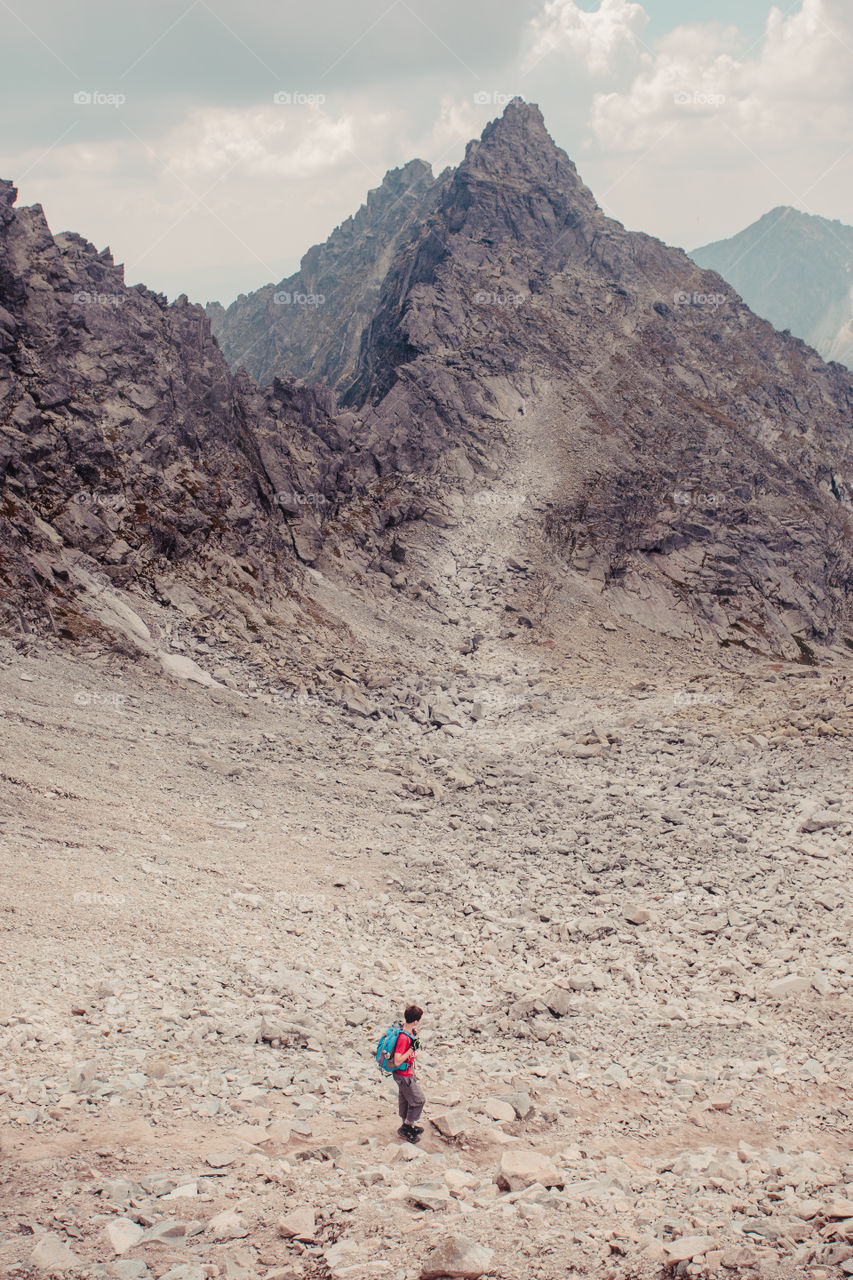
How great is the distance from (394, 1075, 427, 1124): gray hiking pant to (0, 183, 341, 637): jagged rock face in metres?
21.7

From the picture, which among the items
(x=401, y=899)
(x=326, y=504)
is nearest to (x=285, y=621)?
(x=326, y=504)

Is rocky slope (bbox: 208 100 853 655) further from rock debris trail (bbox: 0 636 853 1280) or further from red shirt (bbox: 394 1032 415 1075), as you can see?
red shirt (bbox: 394 1032 415 1075)

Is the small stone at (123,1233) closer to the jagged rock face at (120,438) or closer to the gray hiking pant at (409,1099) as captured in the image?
the gray hiking pant at (409,1099)

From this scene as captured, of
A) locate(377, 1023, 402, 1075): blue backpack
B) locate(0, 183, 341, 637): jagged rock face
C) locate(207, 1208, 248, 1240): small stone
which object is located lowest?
locate(207, 1208, 248, 1240): small stone

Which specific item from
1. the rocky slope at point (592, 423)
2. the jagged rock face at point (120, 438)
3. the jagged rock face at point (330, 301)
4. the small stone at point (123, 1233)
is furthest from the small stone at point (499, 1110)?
the jagged rock face at point (330, 301)

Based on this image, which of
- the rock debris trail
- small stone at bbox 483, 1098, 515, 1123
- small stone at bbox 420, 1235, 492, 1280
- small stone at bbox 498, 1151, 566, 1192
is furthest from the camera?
small stone at bbox 483, 1098, 515, 1123

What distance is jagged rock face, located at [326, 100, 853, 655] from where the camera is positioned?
55531 millimetres

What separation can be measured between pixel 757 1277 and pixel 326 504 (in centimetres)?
4372

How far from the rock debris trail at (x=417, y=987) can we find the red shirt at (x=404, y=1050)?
0.87 metres

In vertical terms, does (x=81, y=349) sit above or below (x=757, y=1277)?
above

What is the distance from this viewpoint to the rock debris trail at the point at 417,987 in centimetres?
887

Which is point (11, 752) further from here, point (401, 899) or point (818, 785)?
point (818, 785)

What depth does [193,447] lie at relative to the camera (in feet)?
135

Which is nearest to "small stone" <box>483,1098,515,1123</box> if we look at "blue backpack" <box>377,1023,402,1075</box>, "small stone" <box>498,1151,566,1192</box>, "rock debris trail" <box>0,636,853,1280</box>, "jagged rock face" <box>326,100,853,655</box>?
"rock debris trail" <box>0,636,853,1280</box>
